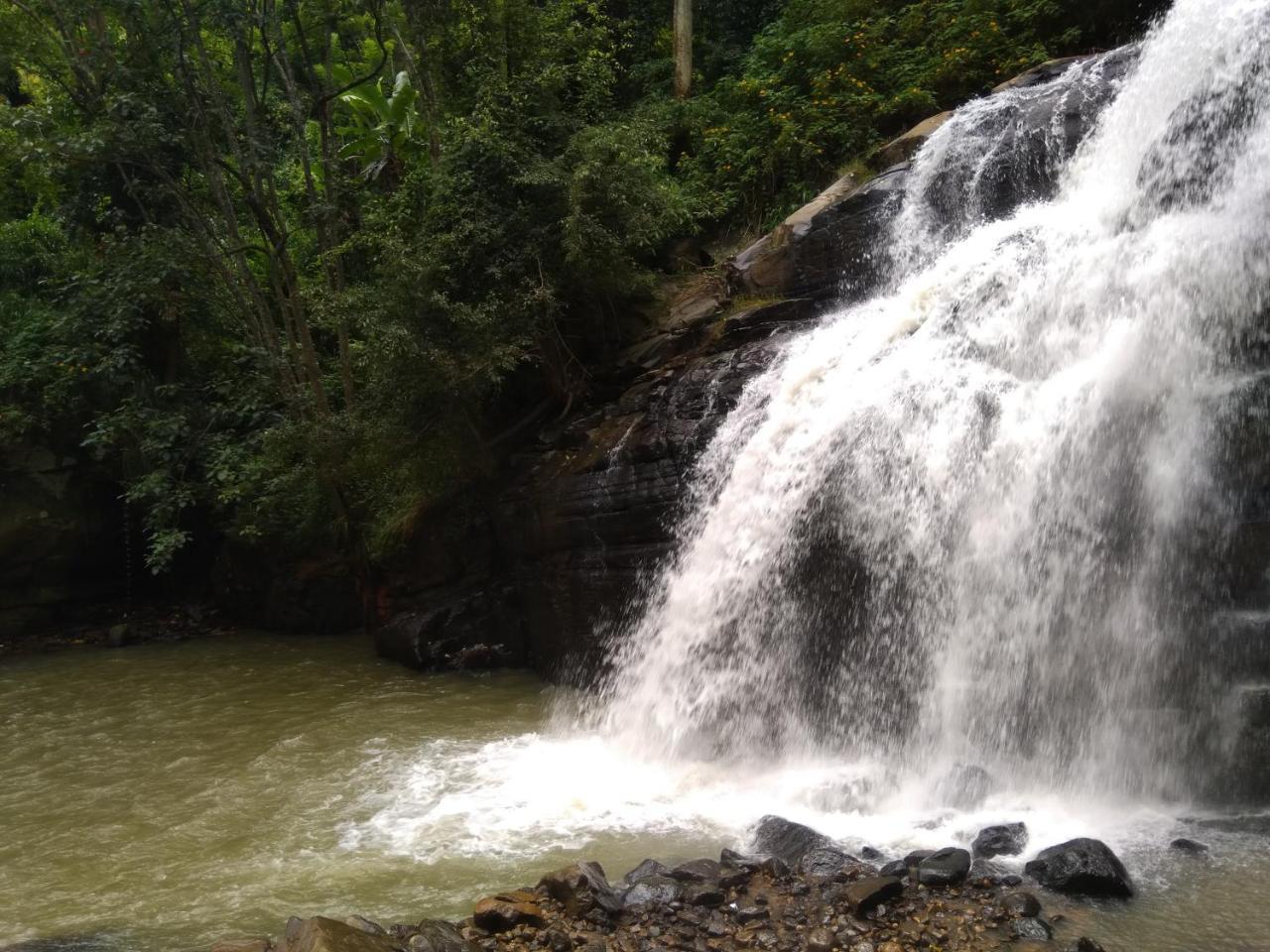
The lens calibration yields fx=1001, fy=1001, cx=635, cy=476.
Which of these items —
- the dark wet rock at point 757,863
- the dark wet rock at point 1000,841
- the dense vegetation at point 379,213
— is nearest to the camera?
the dark wet rock at point 757,863

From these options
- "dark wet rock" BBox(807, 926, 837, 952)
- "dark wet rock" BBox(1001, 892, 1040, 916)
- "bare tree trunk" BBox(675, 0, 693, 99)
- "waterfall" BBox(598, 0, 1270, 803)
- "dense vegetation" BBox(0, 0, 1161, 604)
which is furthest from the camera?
"bare tree trunk" BBox(675, 0, 693, 99)

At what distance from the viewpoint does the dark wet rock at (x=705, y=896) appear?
5.57 metres

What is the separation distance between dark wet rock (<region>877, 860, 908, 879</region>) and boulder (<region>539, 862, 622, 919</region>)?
1520 mm

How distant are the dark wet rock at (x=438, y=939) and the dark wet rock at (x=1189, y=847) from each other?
13.7ft

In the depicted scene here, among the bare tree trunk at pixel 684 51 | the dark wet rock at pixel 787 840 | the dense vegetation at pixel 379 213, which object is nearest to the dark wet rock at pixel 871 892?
the dark wet rock at pixel 787 840

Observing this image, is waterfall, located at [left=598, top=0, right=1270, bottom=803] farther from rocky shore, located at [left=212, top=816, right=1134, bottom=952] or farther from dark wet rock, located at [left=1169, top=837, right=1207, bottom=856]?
rocky shore, located at [left=212, top=816, right=1134, bottom=952]

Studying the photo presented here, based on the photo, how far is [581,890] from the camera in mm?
5609

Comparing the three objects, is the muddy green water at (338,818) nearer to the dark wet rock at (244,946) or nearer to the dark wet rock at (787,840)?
the dark wet rock at (787,840)

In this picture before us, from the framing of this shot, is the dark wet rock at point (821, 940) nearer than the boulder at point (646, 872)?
Yes

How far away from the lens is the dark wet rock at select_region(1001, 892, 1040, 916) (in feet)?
17.2

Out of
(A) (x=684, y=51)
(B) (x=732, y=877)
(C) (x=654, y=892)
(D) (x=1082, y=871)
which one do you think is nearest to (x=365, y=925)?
(C) (x=654, y=892)

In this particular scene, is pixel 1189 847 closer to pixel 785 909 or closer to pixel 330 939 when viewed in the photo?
→ pixel 785 909

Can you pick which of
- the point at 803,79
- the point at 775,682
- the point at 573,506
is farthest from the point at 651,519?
the point at 803,79

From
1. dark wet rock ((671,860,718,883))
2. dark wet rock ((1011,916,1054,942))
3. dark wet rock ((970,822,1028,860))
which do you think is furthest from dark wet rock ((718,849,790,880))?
dark wet rock ((1011,916,1054,942))
